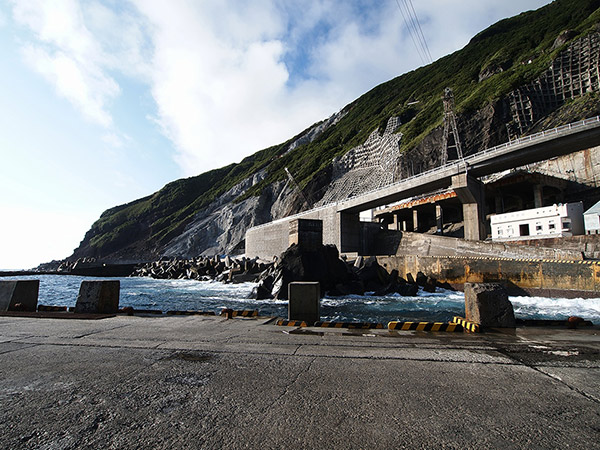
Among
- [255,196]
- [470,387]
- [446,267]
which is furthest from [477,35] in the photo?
[470,387]

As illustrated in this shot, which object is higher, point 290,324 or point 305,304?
point 305,304

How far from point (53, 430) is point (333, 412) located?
2209 mm

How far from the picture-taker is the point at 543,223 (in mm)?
33312

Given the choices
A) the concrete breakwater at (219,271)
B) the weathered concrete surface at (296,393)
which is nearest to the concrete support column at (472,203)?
the concrete breakwater at (219,271)

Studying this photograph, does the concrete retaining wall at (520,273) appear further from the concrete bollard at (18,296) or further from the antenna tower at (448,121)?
the antenna tower at (448,121)

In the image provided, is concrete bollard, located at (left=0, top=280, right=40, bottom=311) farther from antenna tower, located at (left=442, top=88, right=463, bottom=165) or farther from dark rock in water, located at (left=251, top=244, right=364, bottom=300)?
antenna tower, located at (left=442, top=88, right=463, bottom=165)

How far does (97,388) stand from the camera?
3.20m

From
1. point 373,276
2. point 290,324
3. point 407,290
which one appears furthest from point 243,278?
point 290,324

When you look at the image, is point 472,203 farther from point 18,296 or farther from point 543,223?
point 18,296

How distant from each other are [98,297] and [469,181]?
33.5 meters

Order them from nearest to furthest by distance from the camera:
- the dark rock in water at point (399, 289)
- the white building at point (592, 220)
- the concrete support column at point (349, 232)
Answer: the dark rock in water at point (399, 289) < the white building at point (592, 220) < the concrete support column at point (349, 232)

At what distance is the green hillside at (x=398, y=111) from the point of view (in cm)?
6531

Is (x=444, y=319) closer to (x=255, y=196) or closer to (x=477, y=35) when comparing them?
(x=255, y=196)

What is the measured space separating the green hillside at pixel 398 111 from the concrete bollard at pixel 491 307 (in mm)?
62531
